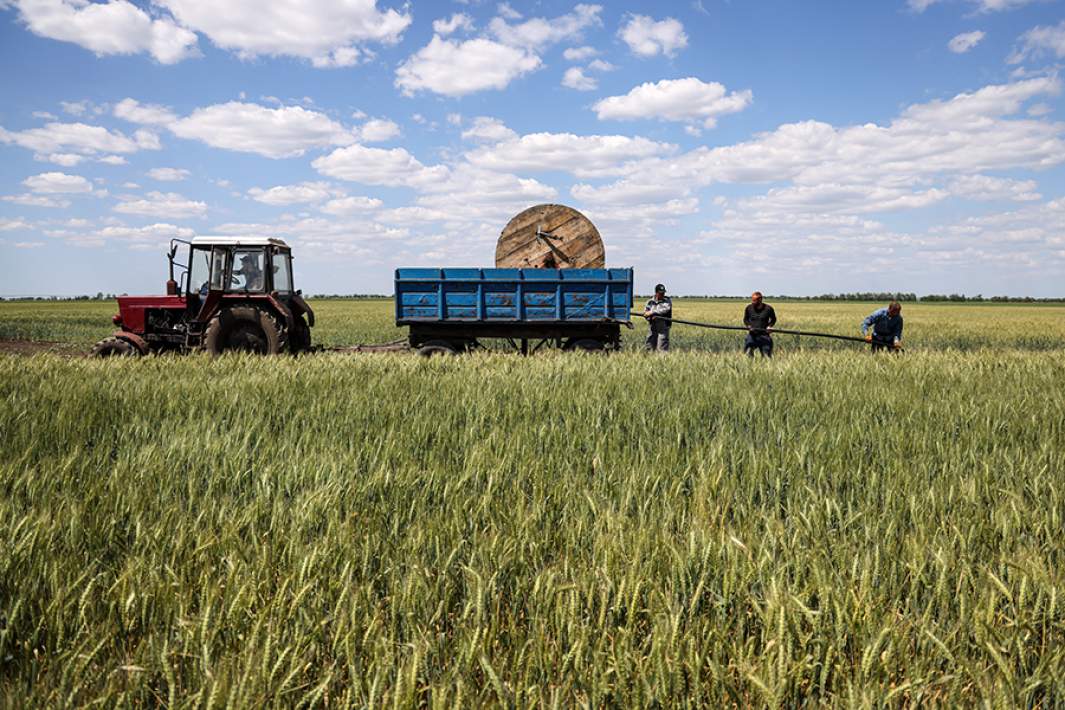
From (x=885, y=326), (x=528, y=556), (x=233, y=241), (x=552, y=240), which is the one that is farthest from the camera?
(x=885, y=326)

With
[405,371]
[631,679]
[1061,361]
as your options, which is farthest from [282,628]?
[1061,361]

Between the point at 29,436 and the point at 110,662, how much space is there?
4122 mm

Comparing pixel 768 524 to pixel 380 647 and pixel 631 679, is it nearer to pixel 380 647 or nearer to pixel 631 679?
pixel 631 679

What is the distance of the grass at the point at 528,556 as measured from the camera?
6.51 ft

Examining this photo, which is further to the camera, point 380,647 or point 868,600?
point 868,600

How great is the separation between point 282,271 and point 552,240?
545 centimetres

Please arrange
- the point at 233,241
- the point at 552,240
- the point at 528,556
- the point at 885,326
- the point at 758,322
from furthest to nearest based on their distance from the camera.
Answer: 1. the point at 885,326
2. the point at 552,240
3. the point at 758,322
4. the point at 233,241
5. the point at 528,556

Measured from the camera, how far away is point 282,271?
1181cm

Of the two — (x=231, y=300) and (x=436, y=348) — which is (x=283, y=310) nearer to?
(x=231, y=300)

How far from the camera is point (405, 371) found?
8789mm

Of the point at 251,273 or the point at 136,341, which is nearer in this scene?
the point at 251,273

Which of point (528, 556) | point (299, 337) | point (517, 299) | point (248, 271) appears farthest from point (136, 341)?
point (528, 556)

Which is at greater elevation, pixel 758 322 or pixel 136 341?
pixel 758 322

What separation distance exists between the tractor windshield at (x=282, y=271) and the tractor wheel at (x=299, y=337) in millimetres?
601
